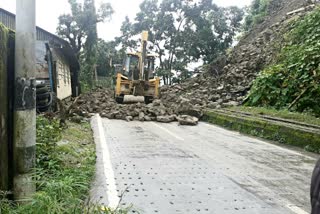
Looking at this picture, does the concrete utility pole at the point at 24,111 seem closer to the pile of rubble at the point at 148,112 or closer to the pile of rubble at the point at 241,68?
the pile of rubble at the point at 148,112

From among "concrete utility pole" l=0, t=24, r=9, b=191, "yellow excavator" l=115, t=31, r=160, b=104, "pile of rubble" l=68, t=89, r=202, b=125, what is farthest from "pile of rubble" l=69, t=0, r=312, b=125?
"concrete utility pole" l=0, t=24, r=9, b=191

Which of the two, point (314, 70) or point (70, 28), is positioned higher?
point (70, 28)

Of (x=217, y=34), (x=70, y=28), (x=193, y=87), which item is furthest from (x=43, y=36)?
(x=217, y=34)

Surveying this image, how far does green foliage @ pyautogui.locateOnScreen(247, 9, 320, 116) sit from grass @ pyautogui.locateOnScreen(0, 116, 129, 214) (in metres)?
7.85

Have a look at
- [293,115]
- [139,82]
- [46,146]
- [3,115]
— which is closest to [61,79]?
[139,82]

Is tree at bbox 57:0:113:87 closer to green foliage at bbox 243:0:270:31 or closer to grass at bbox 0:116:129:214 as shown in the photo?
green foliage at bbox 243:0:270:31

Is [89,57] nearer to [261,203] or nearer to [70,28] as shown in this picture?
[70,28]

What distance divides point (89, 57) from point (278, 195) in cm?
2960

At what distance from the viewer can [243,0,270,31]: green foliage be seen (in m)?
31.5

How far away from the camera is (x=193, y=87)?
86.5 feet

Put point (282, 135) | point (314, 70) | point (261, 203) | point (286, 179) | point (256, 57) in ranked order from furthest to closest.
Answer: point (256, 57)
point (314, 70)
point (282, 135)
point (286, 179)
point (261, 203)

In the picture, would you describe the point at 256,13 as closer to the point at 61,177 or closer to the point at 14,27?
the point at 14,27

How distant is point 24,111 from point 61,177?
4.79ft

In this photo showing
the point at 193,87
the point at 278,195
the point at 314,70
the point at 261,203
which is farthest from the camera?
the point at 193,87
